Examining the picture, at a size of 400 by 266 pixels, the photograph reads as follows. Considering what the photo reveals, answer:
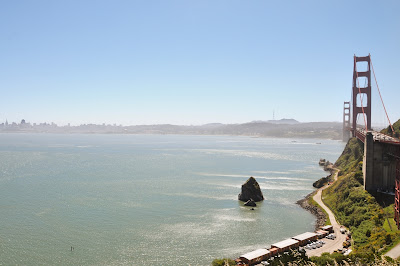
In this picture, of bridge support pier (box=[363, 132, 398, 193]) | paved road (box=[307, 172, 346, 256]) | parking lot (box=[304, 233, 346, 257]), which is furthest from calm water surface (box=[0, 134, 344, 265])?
bridge support pier (box=[363, 132, 398, 193])

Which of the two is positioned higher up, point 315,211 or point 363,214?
point 363,214

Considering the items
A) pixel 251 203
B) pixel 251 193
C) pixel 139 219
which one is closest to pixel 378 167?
pixel 251 203

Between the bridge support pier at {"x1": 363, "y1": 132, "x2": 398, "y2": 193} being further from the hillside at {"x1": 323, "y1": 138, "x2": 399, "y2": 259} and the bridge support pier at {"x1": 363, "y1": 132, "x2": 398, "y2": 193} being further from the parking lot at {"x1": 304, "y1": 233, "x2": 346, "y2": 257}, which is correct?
the parking lot at {"x1": 304, "y1": 233, "x2": 346, "y2": 257}

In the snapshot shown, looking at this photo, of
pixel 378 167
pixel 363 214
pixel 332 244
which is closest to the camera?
pixel 332 244

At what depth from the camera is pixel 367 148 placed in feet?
150

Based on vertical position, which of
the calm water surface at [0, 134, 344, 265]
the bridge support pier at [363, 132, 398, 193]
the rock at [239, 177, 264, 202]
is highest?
the bridge support pier at [363, 132, 398, 193]

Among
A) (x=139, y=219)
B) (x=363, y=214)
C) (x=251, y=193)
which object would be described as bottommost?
(x=139, y=219)

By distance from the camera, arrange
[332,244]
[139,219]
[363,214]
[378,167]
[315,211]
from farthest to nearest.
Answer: [315,211], [139,219], [378,167], [363,214], [332,244]

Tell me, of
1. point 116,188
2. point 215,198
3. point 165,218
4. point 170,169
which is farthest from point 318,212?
point 170,169

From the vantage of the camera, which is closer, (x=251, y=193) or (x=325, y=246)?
(x=325, y=246)

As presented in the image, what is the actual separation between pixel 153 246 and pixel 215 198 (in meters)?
26.4

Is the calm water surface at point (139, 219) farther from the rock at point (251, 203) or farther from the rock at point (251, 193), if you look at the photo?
the rock at point (251, 193)

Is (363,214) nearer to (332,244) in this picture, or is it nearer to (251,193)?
(332,244)

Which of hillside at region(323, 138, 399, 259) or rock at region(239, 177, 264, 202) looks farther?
rock at region(239, 177, 264, 202)
